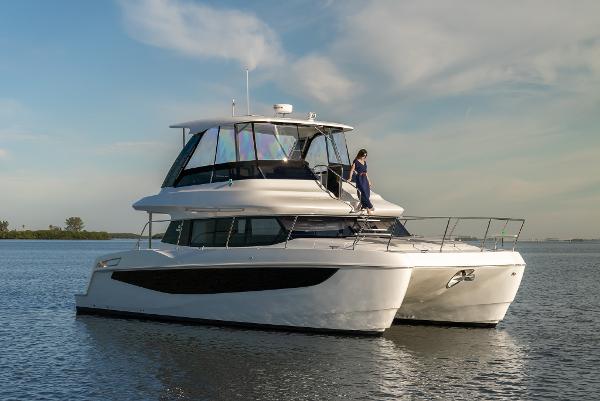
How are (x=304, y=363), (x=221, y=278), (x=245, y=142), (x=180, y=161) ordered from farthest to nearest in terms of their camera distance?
(x=180, y=161)
(x=245, y=142)
(x=221, y=278)
(x=304, y=363)

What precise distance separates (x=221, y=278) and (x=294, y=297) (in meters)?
1.73

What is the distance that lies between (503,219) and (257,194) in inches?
196

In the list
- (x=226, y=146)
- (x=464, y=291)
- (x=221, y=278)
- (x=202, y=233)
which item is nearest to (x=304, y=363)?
(x=221, y=278)

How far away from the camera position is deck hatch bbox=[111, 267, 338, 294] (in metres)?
12.8

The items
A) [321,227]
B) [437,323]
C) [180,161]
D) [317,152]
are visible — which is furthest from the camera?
[180,161]

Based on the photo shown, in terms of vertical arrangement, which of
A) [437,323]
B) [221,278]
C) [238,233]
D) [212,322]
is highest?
[238,233]

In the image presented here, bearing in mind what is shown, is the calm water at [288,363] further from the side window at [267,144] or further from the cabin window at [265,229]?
the side window at [267,144]

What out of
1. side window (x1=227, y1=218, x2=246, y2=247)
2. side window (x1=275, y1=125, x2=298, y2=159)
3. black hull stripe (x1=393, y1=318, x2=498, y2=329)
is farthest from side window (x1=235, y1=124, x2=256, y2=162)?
black hull stripe (x1=393, y1=318, x2=498, y2=329)

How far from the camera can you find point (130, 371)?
36.3 ft

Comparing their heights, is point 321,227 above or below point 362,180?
below

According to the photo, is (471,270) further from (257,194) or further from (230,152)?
(230,152)

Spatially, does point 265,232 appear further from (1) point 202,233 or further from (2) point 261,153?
(2) point 261,153

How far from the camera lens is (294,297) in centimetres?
1297

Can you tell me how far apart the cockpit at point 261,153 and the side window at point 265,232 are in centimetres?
123
